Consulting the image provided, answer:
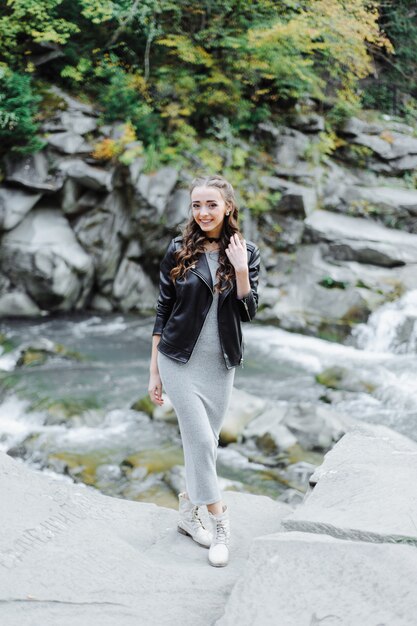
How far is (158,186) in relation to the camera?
12430 mm

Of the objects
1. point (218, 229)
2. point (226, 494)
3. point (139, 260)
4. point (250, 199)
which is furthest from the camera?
point (250, 199)

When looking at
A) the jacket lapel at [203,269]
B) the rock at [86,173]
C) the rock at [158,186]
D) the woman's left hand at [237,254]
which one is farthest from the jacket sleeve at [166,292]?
the rock at [158,186]

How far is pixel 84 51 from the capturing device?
1327 centimetres

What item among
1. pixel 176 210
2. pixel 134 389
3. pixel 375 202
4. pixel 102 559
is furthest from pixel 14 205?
pixel 102 559

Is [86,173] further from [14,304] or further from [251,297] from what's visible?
A: [251,297]

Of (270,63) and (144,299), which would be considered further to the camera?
(270,63)

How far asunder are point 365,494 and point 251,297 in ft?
3.82

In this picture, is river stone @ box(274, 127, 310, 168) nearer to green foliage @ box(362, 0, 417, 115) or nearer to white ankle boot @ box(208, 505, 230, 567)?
green foliage @ box(362, 0, 417, 115)

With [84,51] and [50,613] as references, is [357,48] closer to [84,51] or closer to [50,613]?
[84,51]

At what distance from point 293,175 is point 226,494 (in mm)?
12132

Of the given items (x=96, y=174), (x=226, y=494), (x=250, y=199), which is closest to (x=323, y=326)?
(x=250, y=199)

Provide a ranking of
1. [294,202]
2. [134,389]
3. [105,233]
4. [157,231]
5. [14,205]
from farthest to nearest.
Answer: [294,202] < [157,231] < [105,233] < [14,205] < [134,389]

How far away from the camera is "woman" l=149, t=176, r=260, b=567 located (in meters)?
2.69

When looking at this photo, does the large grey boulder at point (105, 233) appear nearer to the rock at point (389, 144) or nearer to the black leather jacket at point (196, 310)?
the rock at point (389, 144)
